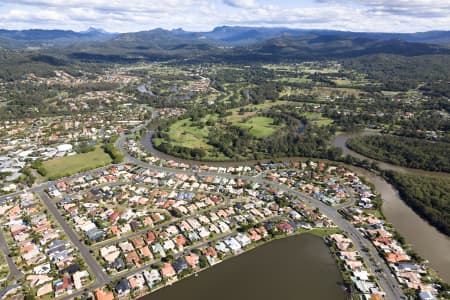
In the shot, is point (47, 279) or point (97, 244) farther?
point (97, 244)

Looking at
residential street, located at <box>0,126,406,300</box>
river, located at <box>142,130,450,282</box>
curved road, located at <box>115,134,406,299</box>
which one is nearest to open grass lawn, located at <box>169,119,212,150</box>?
curved road, located at <box>115,134,406,299</box>

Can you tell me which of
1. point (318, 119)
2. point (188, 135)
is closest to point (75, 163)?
point (188, 135)

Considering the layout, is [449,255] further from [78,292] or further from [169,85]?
[169,85]

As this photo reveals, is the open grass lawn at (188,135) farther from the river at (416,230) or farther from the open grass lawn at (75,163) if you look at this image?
the river at (416,230)

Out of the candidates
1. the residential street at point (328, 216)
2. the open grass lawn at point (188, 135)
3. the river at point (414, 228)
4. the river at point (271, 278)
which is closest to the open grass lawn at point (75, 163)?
the residential street at point (328, 216)

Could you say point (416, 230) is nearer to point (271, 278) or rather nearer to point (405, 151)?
point (271, 278)

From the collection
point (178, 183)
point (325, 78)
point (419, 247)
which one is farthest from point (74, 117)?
point (325, 78)
